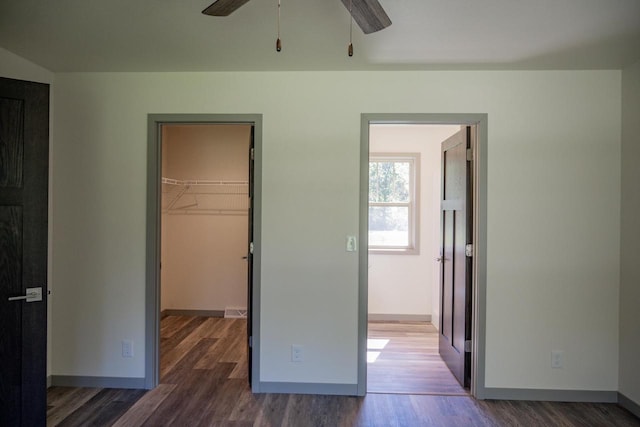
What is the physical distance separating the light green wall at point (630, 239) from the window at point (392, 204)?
7.45 feet

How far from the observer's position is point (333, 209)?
2.72 meters

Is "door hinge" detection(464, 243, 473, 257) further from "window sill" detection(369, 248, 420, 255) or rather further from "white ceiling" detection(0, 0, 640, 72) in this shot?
"window sill" detection(369, 248, 420, 255)

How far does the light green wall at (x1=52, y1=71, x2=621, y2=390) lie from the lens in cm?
264

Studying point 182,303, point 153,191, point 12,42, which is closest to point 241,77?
point 153,191

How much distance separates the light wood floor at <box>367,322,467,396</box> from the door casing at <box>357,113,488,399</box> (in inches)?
10.7

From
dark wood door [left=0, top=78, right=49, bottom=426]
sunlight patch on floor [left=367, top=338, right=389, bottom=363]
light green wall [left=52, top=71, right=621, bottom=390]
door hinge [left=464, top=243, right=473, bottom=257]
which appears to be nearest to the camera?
dark wood door [left=0, top=78, right=49, bottom=426]

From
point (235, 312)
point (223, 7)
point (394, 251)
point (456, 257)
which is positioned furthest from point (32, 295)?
point (394, 251)

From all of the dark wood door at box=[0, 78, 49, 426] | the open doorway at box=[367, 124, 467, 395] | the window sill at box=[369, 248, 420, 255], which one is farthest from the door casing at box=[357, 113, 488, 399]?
the dark wood door at box=[0, 78, 49, 426]

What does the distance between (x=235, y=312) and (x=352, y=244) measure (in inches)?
103

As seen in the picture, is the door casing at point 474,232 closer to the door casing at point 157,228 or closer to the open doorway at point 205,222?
the door casing at point 157,228

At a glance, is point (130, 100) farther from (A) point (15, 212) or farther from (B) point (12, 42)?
(A) point (15, 212)

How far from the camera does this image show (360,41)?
2.23 m

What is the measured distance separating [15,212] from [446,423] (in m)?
2.98

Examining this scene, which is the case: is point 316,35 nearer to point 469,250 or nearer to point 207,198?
point 469,250
